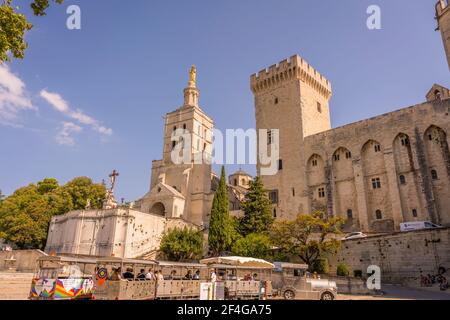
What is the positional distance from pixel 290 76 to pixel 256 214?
18.9 metres

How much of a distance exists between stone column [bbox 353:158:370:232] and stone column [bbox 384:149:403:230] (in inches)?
97.8

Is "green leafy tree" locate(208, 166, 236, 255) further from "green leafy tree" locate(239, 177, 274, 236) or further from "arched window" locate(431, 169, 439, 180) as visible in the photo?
"arched window" locate(431, 169, 439, 180)

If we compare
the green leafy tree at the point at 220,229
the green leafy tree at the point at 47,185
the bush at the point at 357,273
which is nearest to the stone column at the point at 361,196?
the bush at the point at 357,273

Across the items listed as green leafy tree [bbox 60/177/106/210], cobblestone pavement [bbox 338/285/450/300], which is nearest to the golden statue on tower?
green leafy tree [bbox 60/177/106/210]

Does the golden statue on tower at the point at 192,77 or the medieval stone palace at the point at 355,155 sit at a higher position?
the golden statue on tower at the point at 192,77

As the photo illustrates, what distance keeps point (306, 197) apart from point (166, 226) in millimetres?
16616

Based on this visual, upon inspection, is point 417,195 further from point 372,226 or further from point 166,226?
point 166,226

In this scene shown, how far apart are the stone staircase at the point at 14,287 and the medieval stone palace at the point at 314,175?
11.8m

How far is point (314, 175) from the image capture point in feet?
126

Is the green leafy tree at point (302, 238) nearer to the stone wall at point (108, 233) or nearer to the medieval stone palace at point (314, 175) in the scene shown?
the medieval stone palace at point (314, 175)

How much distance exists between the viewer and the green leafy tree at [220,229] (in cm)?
3123

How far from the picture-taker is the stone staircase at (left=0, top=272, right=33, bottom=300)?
15008 millimetres

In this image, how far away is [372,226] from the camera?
107 feet

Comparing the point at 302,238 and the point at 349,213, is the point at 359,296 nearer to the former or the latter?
the point at 302,238
